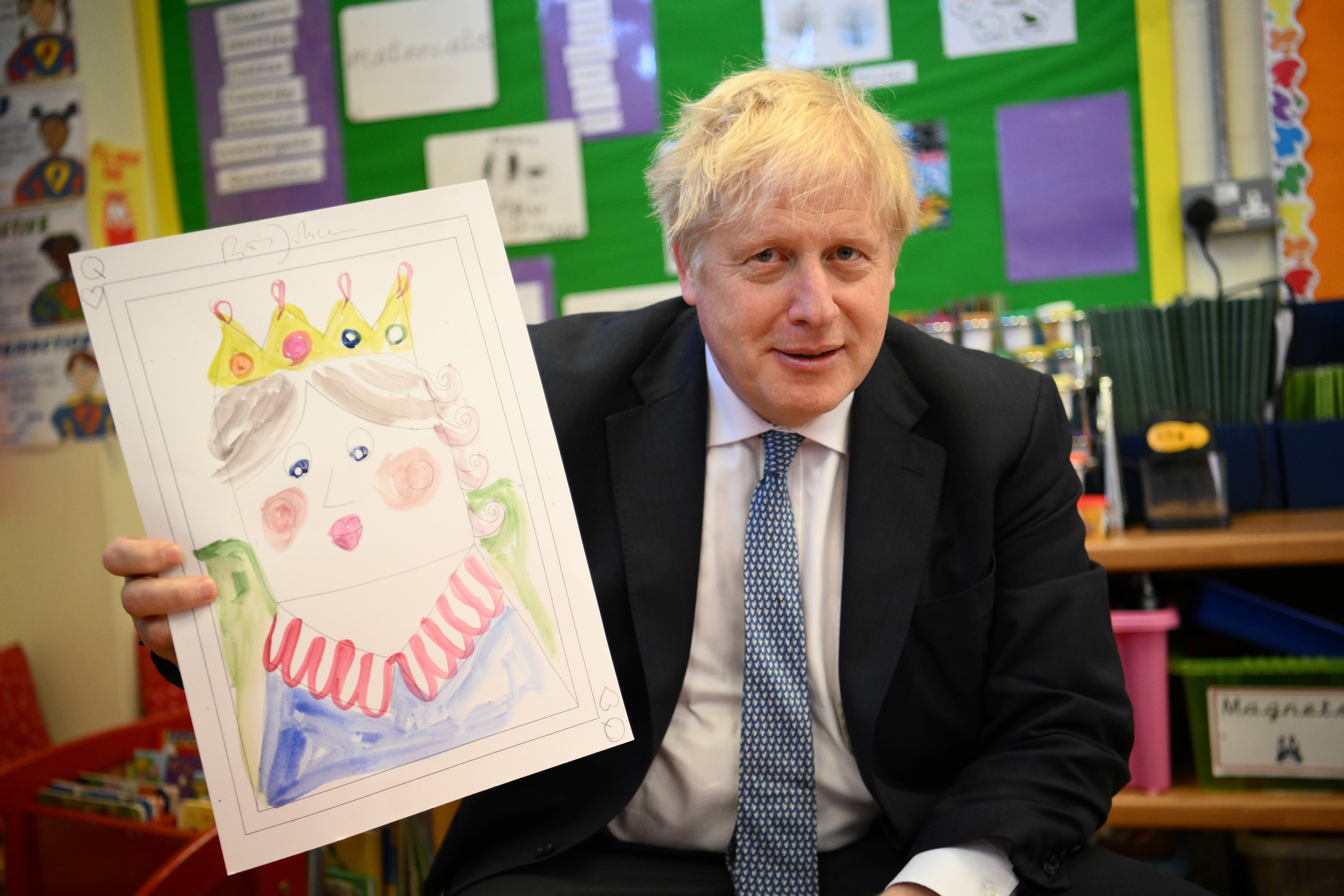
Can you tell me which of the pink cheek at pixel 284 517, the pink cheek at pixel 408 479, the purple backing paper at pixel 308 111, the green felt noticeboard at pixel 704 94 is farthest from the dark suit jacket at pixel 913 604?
the purple backing paper at pixel 308 111

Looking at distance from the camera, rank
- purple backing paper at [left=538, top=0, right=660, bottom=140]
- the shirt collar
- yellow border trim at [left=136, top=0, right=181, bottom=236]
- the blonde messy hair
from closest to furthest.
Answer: the blonde messy hair, the shirt collar, purple backing paper at [left=538, top=0, right=660, bottom=140], yellow border trim at [left=136, top=0, right=181, bottom=236]

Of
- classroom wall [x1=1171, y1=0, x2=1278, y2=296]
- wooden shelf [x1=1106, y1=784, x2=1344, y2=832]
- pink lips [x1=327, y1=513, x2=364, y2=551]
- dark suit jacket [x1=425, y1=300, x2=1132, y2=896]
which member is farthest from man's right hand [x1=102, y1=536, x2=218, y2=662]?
classroom wall [x1=1171, y1=0, x2=1278, y2=296]

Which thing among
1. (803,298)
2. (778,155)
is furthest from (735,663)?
(778,155)

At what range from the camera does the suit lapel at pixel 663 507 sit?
106 centimetres

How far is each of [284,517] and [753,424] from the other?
537 mm

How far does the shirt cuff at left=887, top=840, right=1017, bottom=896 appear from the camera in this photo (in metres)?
0.94

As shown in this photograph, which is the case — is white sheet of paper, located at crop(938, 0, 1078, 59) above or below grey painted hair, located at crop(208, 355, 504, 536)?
above

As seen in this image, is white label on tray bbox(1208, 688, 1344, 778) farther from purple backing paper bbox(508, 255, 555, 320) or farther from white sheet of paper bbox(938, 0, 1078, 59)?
purple backing paper bbox(508, 255, 555, 320)

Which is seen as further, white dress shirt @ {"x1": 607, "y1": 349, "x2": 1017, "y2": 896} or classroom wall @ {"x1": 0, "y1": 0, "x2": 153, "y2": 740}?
classroom wall @ {"x1": 0, "y1": 0, "x2": 153, "y2": 740}

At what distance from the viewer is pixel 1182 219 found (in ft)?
6.43

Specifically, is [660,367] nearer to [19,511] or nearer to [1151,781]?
[1151,781]

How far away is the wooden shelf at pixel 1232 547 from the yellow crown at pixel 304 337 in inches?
43.6

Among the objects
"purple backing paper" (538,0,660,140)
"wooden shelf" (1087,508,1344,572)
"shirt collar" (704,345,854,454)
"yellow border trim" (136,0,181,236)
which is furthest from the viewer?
"yellow border trim" (136,0,181,236)

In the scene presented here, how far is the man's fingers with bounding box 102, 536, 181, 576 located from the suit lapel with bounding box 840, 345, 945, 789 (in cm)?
71
